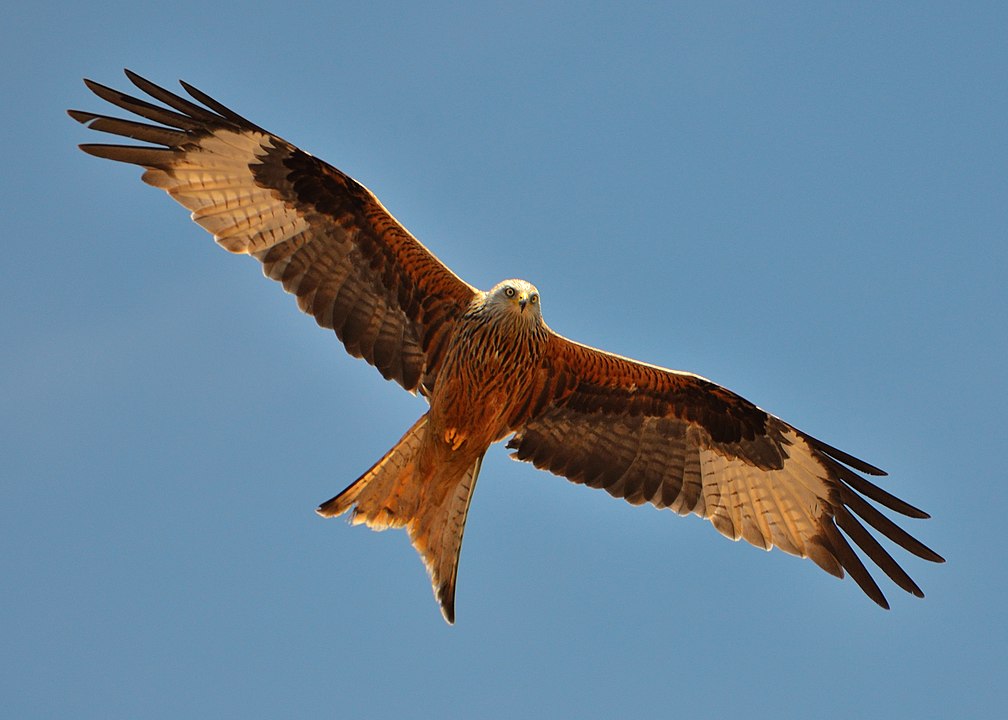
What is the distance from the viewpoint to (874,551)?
470 inches

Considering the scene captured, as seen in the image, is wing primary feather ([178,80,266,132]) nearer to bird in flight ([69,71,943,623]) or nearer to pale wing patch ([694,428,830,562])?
bird in flight ([69,71,943,623])

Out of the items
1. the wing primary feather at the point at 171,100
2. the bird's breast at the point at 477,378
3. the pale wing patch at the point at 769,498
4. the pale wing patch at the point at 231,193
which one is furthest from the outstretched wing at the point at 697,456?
the wing primary feather at the point at 171,100

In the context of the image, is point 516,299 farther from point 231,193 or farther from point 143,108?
point 143,108

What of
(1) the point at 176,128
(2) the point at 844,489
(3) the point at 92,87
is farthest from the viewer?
(2) the point at 844,489

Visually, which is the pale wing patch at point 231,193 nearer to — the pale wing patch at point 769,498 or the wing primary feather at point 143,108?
the wing primary feather at point 143,108

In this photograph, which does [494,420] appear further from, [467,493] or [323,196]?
[323,196]

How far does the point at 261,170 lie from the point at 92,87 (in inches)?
65.2

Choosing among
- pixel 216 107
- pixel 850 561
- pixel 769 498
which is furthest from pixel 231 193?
pixel 850 561

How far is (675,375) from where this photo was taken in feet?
39.6

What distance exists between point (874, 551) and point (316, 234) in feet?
18.1

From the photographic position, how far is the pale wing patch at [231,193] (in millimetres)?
11562

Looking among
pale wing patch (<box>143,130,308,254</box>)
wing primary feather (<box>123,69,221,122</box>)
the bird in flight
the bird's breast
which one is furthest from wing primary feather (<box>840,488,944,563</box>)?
wing primary feather (<box>123,69,221,122</box>)

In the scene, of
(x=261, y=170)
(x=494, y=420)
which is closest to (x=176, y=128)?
(x=261, y=170)

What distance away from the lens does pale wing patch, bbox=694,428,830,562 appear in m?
12.4
